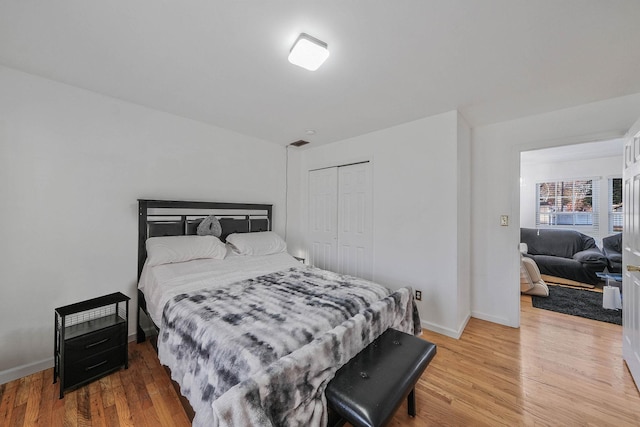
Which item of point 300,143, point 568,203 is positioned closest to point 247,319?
point 300,143

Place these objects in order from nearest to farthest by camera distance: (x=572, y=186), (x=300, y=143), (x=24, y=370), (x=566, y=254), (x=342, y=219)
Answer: (x=24, y=370) < (x=342, y=219) < (x=300, y=143) < (x=566, y=254) < (x=572, y=186)

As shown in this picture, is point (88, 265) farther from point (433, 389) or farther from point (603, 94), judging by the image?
point (603, 94)

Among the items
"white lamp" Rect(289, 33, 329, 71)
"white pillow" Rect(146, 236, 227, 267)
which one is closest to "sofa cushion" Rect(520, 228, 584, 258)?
"white lamp" Rect(289, 33, 329, 71)

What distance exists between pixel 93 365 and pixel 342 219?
2888 mm

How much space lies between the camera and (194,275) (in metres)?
2.24

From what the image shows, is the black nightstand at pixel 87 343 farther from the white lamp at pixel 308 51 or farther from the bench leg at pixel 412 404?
the white lamp at pixel 308 51

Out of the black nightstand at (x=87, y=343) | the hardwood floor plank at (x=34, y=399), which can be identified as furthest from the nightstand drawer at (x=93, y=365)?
the hardwood floor plank at (x=34, y=399)

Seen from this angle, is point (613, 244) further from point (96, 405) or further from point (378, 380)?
point (96, 405)

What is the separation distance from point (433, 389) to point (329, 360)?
1114 mm

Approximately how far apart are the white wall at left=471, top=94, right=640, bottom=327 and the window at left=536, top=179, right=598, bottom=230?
4.24m

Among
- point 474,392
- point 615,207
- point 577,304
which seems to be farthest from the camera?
point 615,207

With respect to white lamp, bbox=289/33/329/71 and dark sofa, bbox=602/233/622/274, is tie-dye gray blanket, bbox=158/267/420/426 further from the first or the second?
dark sofa, bbox=602/233/622/274

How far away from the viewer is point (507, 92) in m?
2.23

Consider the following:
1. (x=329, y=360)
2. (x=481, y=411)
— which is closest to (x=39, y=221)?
(x=329, y=360)
